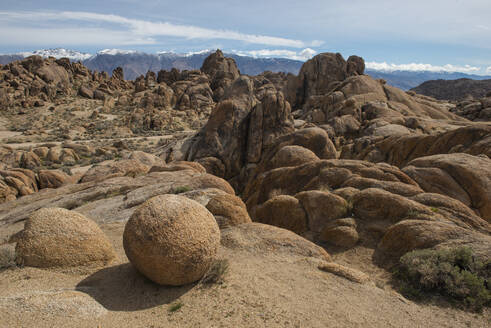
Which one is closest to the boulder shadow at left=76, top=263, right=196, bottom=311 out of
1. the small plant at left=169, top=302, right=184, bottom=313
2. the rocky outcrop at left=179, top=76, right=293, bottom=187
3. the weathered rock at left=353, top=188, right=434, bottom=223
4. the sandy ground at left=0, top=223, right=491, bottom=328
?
the sandy ground at left=0, top=223, right=491, bottom=328

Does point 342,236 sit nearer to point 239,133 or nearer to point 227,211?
point 227,211

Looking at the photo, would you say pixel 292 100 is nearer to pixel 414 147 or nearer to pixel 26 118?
pixel 414 147

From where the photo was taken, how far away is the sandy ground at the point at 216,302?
534cm

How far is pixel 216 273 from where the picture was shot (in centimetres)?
679

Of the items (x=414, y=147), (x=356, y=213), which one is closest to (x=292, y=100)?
(x=414, y=147)

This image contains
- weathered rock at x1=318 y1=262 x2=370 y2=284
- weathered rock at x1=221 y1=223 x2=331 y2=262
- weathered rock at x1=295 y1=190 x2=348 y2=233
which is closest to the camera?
weathered rock at x1=318 y1=262 x2=370 y2=284

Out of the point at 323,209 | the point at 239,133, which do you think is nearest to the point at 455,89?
the point at 239,133

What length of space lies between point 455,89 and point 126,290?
6351 inches

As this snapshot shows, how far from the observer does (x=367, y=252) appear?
9.95 meters

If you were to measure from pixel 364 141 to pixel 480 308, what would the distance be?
20.6 metres

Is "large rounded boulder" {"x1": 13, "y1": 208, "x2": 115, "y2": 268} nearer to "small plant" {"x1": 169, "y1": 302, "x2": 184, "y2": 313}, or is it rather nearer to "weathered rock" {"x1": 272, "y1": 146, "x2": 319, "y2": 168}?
"small plant" {"x1": 169, "y1": 302, "x2": 184, "y2": 313}

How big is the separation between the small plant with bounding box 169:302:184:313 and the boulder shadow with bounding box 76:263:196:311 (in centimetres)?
19

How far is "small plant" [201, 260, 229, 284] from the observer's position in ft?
22.0

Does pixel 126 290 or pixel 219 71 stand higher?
pixel 219 71
